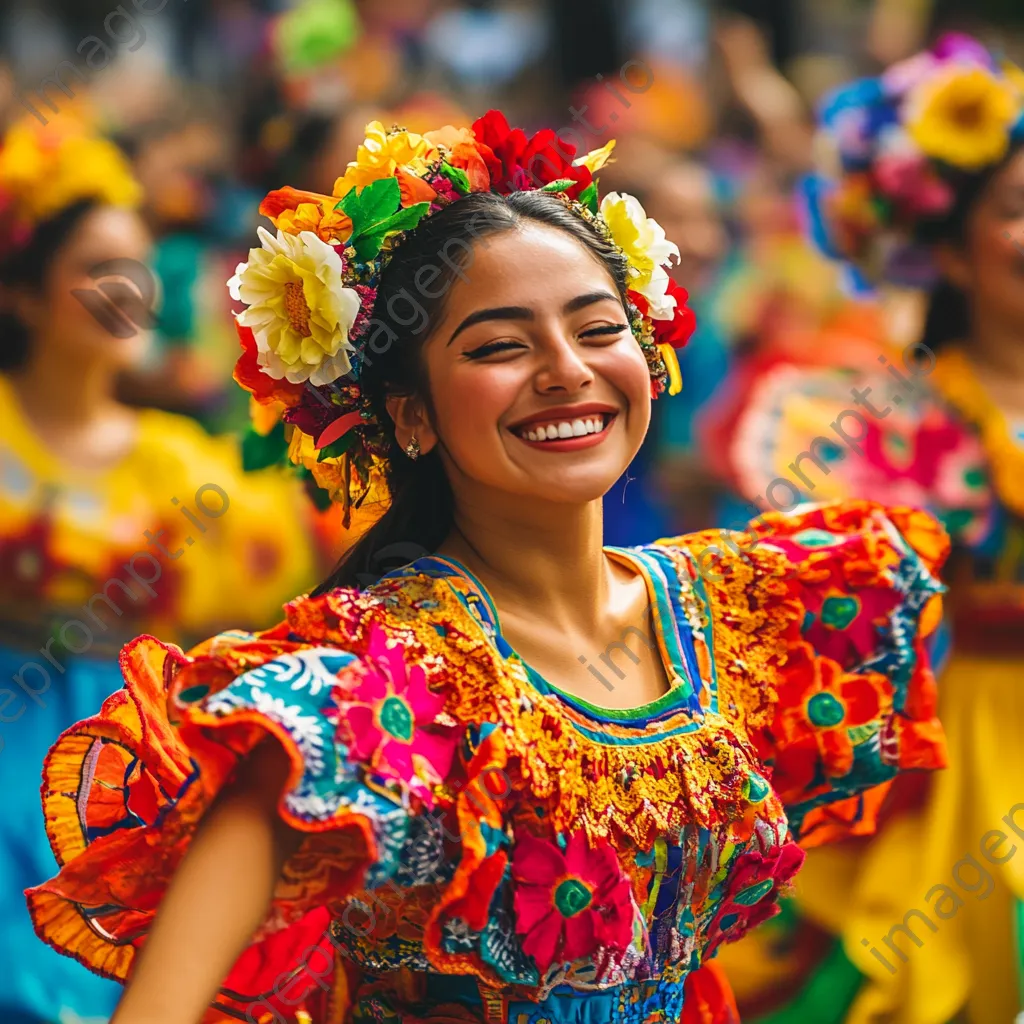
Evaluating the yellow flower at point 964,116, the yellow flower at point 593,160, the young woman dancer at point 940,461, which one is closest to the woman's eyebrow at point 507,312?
the yellow flower at point 593,160

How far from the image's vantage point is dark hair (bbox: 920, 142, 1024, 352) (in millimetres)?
4391

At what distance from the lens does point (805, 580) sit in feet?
8.50

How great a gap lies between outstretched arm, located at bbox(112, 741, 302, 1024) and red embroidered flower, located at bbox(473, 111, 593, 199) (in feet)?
3.07

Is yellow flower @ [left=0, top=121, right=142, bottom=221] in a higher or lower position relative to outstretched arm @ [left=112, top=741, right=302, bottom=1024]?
higher

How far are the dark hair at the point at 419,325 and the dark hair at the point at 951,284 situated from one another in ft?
7.04

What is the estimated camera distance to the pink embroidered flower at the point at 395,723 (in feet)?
6.54

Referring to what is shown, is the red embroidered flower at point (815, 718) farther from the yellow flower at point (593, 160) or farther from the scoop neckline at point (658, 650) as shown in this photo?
the yellow flower at point (593, 160)

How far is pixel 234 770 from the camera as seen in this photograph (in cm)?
195

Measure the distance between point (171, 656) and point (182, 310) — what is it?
4279 mm

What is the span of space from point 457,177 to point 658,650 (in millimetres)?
694

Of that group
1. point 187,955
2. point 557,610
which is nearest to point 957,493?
point 557,610

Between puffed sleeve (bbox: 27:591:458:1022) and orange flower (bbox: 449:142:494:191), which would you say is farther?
orange flower (bbox: 449:142:494:191)

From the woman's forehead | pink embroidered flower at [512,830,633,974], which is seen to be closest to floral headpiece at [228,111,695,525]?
the woman's forehead
